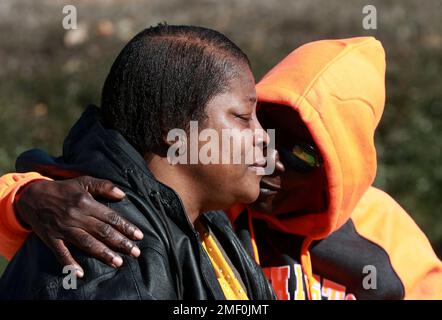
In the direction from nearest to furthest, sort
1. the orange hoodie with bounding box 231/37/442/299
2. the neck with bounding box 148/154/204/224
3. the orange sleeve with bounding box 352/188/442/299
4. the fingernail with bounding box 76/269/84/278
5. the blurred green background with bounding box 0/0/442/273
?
the fingernail with bounding box 76/269/84/278 → the neck with bounding box 148/154/204/224 → the orange hoodie with bounding box 231/37/442/299 → the orange sleeve with bounding box 352/188/442/299 → the blurred green background with bounding box 0/0/442/273

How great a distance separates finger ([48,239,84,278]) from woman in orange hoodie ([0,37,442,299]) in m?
1.10

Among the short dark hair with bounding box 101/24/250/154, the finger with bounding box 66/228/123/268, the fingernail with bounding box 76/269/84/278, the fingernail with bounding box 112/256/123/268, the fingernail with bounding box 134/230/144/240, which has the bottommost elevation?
the fingernail with bounding box 76/269/84/278

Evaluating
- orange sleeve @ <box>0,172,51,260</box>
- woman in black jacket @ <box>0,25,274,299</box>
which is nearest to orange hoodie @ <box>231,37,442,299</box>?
woman in black jacket @ <box>0,25,274,299</box>

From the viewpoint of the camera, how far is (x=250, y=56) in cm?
773

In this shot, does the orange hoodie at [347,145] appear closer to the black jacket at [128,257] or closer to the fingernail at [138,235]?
the black jacket at [128,257]

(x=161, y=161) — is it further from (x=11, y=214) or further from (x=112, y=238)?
(x=11, y=214)

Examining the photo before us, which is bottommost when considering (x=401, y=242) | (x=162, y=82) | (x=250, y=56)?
(x=401, y=242)

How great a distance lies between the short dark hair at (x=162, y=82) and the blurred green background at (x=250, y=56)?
3878 millimetres

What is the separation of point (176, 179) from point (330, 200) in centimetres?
89

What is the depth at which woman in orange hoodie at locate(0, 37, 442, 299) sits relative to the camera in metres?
3.64

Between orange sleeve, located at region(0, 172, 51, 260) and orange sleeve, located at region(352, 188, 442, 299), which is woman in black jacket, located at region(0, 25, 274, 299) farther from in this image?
orange sleeve, located at region(352, 188, 442, 299)

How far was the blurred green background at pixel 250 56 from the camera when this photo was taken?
718cm

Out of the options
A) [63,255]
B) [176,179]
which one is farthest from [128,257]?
[176,179]

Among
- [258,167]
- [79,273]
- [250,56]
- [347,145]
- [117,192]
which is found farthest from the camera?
[250,56]
